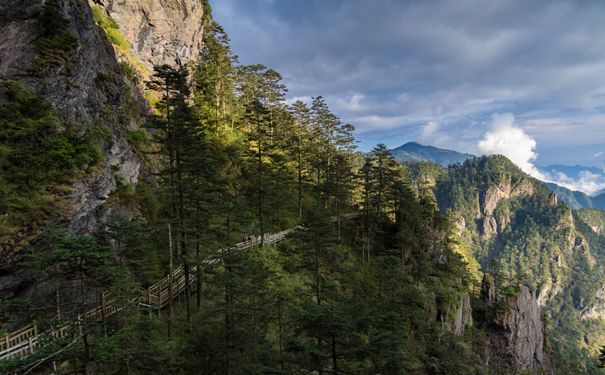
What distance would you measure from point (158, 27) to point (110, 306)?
124 ft

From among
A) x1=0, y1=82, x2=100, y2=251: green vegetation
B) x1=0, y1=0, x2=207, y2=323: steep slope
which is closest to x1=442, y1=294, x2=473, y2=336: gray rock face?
x1=0, y1=0, x2=207, y2=323: steep slope

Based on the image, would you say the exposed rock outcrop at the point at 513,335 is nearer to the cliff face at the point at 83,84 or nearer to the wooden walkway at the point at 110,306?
the wooden walkway at the point at 110,306

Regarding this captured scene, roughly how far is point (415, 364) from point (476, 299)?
3726cm

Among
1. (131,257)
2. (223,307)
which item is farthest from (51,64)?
(223,307)

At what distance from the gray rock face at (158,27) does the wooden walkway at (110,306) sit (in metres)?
29.1

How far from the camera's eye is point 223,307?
46.3 ft

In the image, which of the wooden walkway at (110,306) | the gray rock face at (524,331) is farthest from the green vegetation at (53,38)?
the gray rock face at (524,331)

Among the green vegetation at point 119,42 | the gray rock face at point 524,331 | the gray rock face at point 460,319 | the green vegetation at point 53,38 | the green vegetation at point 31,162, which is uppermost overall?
the green vegetation at point 119,42

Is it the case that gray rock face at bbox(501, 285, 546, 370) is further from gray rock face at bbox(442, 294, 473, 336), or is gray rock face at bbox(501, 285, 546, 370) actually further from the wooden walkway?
the wooden walkway

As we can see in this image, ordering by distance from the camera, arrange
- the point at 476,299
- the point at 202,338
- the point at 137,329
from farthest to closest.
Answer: the point at 476,299 → the point at 202,338 → the point at 137,329

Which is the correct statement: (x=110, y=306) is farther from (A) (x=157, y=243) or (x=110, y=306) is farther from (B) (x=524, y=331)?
(B) (x=524, y=331)

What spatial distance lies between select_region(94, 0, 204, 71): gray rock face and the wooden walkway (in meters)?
29.1

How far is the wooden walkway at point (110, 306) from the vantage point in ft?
33.6

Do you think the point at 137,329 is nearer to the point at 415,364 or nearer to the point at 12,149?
the point at 12,149
